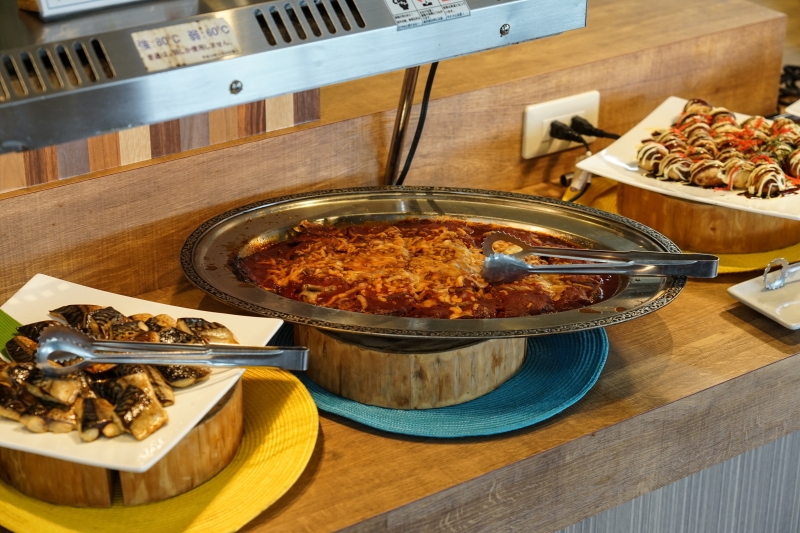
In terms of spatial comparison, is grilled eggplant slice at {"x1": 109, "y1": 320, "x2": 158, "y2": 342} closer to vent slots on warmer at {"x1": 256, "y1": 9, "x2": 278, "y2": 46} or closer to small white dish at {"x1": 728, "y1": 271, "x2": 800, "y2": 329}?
vent slots on warmer at {"x1": 256, "y1": 9, "x2": 278, "y2": 46}

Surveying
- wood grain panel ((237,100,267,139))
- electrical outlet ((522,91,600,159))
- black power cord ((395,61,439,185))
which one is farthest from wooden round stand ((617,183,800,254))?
wood grain panel ((237,100,267,139))

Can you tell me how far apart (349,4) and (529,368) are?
1.74 ft

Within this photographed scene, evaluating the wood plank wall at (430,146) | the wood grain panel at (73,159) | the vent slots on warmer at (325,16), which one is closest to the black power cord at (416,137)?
the wood plank wall at (430,146)

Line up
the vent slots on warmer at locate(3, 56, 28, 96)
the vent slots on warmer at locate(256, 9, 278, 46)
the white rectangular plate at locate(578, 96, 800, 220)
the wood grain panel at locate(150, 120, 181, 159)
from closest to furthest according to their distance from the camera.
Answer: the vent slots on warmer at locate(3, 56, 28, 96)
the vent slots on warmer at locate(256, 9, 278, 46)
the wood grain panel at locate(150, 120, 181, 159)
the white rectangular plate at locate(578, 96, 800, 220)

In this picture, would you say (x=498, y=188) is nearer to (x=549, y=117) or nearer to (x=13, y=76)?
(x=549, y=117)

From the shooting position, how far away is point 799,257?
57.7 inches

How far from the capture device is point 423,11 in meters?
0.93

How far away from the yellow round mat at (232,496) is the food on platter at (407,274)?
16 cm

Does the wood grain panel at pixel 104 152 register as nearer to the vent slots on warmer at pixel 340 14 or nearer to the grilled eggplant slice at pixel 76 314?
the grilled eggplant slice at pixel 76 314

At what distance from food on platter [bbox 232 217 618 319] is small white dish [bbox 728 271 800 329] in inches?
9.3

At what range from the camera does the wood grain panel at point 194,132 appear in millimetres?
1345

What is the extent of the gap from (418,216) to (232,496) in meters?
0.58

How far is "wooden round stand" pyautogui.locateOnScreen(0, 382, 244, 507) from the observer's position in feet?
2.99

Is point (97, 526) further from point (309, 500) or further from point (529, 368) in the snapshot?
point (529, 368)
